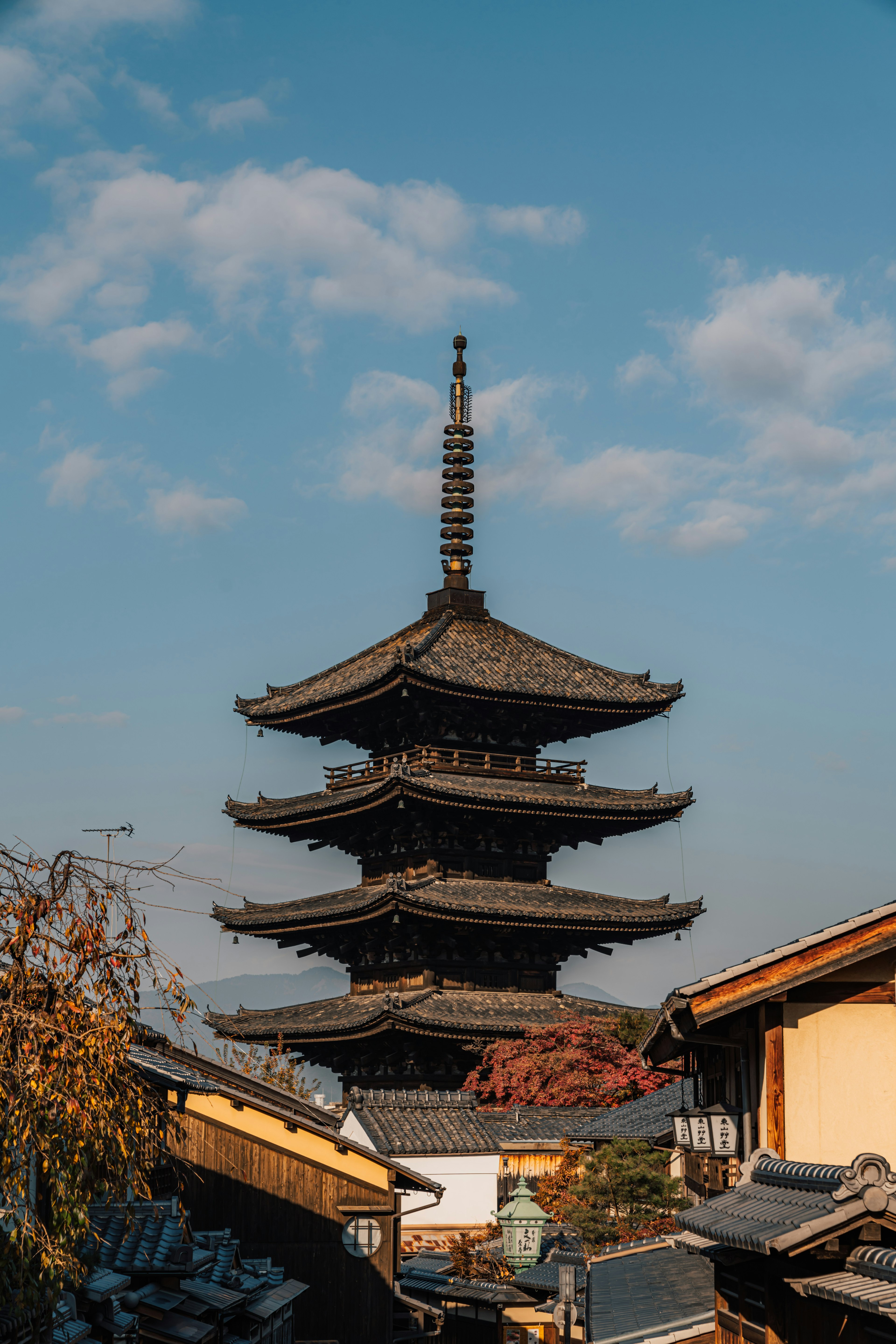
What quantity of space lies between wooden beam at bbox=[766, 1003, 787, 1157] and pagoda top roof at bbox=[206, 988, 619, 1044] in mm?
24796

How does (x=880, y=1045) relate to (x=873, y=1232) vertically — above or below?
above

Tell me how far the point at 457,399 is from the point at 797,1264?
4081 cm

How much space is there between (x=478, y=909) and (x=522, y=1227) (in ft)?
51.8

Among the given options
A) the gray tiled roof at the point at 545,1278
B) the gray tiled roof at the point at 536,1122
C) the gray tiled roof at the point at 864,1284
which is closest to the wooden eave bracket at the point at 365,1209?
the gray tiled roof at the point at 545,1278

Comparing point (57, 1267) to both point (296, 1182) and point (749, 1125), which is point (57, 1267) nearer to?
point (749, 1125)

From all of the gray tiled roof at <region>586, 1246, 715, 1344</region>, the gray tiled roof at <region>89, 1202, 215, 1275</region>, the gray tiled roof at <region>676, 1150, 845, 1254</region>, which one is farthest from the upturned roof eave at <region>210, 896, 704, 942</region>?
the gray tiled roof at <region>676, 1150, 845, 1254</region>

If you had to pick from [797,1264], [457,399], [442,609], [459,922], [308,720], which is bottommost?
[797,1264]

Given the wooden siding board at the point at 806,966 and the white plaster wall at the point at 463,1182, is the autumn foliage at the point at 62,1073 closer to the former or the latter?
the wooden siding board at the point at 806,966

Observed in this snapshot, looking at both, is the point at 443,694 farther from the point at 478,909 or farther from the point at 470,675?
the point at 478,909

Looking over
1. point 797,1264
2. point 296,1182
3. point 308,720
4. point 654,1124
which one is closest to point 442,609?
point 308,720

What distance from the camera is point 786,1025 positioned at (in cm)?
1377

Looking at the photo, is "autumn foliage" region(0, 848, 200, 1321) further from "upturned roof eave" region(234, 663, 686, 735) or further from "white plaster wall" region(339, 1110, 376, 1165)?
"upturned roof eave" region(234, 663, 686, 735)

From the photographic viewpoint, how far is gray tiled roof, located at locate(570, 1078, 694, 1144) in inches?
1054

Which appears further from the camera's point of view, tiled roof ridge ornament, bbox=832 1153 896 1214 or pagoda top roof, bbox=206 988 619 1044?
pagoda top roof, bbox=206 988 619 1044
